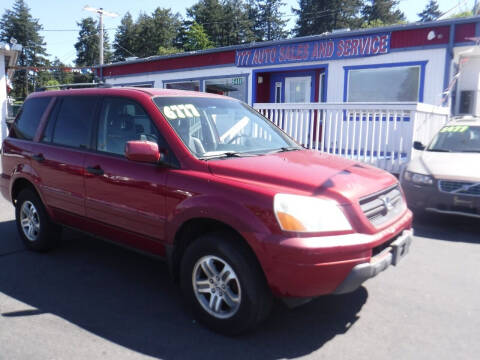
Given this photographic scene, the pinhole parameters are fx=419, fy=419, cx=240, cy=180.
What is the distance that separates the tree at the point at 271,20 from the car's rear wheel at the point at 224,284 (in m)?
63.7

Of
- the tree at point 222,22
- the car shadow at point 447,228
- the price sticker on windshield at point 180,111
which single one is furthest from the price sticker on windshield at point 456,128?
the tree at point 222,22

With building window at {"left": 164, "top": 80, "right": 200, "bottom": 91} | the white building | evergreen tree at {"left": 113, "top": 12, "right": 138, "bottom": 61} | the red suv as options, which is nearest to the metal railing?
the white building

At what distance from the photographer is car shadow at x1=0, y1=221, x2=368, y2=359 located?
9.66 feet

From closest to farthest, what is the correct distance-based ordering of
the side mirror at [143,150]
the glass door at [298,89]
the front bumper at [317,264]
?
the front bumper at [317,264] → the side mirror at [143,150] → the glass door at [298,89]

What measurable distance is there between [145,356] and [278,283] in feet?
3.36

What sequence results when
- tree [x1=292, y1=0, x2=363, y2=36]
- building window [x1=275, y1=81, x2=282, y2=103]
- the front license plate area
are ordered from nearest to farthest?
the front license plate area → building window [x1=275, y1=81, x2=282, y2=103] → tree [x1=292, y1=0, x2=363, y2=36]

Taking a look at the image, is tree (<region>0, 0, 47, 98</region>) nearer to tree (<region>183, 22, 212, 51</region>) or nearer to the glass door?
tree (<region>183, 22, 212, 51</region>)

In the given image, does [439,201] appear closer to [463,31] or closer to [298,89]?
[463,31]

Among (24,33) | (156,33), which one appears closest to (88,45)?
(24,33)

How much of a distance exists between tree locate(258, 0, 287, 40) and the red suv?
62439 mm

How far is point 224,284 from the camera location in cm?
303

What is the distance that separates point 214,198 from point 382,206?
1.29m

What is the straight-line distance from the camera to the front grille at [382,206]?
3.02 m

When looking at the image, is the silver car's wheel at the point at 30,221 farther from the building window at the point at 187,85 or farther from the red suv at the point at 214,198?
the building window at the point at 187,85
